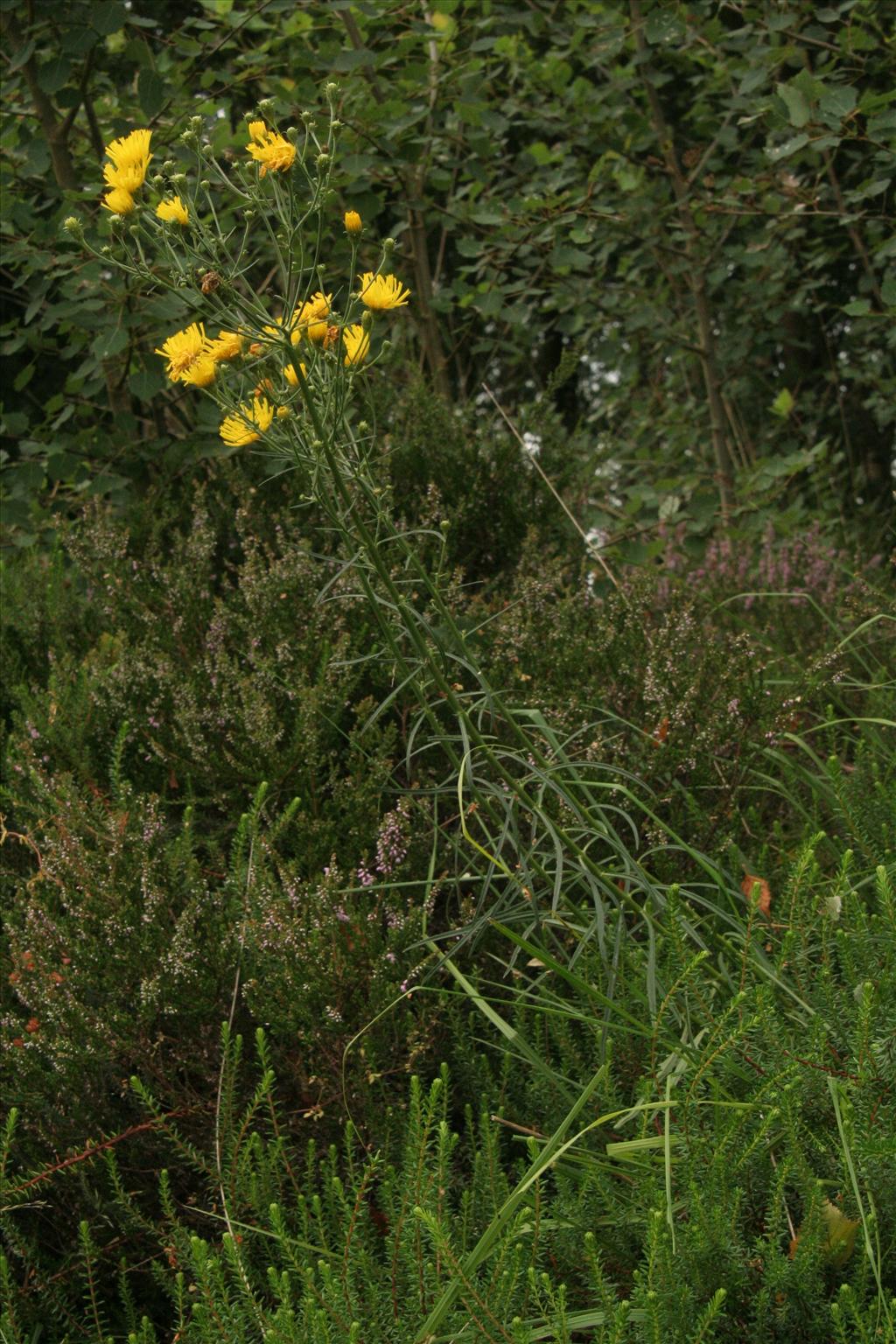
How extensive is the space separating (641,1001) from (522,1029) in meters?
0.19

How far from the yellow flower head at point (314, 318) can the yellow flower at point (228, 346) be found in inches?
2.3

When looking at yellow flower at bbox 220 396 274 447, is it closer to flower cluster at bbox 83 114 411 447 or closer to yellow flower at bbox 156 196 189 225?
flower cluster at bbox 83 114 411 447

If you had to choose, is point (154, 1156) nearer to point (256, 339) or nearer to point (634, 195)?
point (256, 339)

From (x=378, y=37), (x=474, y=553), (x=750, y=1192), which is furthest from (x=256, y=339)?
(x=378, y=37)

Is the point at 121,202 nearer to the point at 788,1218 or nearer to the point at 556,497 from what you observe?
the point at 556,497

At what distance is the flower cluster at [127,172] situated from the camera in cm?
136

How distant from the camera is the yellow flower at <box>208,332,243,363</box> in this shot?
1.38 m

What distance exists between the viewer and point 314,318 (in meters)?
1.41

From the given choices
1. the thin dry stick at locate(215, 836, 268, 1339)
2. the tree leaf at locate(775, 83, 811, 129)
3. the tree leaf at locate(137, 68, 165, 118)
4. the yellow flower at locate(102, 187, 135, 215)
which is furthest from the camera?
the tree leaf at locate(775, 83, 811, 129)

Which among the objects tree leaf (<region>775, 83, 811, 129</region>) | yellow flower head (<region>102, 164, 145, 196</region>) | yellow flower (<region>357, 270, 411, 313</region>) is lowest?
tree leaf (<region>775, 83, 811, 129</region>)

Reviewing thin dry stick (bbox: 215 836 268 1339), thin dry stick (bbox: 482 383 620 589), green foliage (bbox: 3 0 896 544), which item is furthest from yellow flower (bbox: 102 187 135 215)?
green foliage (bbox: 3 0 896 544)

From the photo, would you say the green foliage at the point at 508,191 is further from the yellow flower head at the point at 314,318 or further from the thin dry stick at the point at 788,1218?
the thin dry stick at the point at 788,1218

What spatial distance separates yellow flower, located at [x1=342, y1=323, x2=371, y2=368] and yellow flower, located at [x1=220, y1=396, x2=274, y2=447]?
105mm

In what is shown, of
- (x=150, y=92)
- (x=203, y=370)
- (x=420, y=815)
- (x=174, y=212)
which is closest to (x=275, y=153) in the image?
(x=174, y=212)
